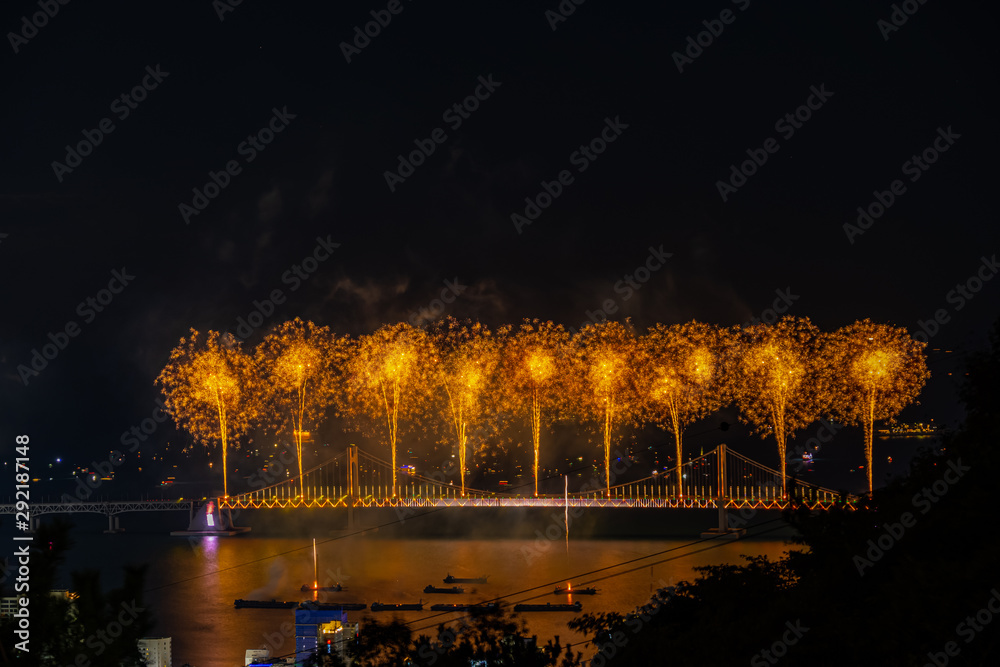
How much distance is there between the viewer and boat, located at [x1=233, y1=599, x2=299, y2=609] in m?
23.8

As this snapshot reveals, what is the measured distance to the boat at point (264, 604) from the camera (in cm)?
2381

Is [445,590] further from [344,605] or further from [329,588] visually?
[329,588]

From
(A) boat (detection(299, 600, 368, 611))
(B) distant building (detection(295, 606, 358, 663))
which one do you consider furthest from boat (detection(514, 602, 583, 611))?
(B) distant building (detection(295, 606, 358, 663))

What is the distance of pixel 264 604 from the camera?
24.1 metres

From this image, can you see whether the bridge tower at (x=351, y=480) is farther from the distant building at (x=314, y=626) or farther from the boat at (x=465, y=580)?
the distant building at (x=314, y=626)

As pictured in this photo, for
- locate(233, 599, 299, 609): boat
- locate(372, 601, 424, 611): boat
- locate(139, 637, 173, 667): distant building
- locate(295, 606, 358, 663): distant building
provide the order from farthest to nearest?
locate(233, 599, 299, 609): boat, locate(372, 601, 424, 611): boat, locate(295, 606, 358, 663): distant building, locate(139, 637, 173, 667): distant building

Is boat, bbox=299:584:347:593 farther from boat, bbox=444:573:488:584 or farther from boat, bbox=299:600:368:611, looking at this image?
boat, bbox=444:573:488:584

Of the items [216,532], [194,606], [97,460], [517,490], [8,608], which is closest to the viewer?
[8,608]

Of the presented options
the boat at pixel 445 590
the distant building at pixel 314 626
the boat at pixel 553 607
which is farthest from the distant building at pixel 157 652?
the boat at pixel 445 590

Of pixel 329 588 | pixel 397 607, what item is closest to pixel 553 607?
pixel 397 607

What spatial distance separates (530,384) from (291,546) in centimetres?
988

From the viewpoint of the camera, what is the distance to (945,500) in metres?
8.08

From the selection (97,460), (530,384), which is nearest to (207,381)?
(530,384)

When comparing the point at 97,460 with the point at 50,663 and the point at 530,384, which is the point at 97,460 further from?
the point at 50,663
